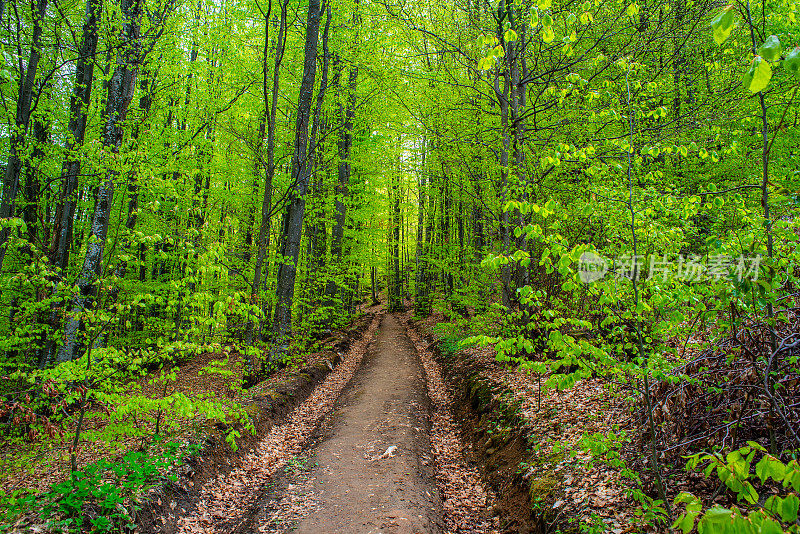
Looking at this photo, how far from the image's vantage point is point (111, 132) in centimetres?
Result: 723

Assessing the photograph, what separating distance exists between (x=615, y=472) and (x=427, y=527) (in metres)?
2.22

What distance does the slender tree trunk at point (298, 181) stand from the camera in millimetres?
9711

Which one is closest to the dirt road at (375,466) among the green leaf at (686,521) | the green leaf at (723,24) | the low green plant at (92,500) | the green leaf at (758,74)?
the low green plant at (92,500)

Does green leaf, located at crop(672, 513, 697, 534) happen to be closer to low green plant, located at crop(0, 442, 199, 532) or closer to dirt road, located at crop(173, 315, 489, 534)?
dirt road, located at crop(173, 315, 489, 534)

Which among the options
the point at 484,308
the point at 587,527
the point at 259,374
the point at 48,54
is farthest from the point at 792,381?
the point at 48,54

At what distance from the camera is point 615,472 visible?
13.7 feet

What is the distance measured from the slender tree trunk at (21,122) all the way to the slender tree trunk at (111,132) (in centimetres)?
109

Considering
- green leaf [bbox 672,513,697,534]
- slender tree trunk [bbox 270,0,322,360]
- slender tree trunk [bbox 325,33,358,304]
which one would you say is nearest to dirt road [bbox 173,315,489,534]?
slender tree trunk [bbox 270,0,322,360]

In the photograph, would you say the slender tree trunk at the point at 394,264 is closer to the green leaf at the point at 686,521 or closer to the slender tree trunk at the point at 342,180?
the slender tree trunk at the point at 342,180

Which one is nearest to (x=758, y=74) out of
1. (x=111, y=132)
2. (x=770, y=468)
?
(x=770, y=468)

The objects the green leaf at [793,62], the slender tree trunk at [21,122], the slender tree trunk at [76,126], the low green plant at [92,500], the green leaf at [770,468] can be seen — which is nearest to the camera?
the green leaf at [793,62]

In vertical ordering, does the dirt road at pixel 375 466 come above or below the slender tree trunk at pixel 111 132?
below

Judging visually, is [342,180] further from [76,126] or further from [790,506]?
[790,506]

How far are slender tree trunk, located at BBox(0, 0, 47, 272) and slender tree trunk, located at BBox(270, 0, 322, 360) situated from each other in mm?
4786
